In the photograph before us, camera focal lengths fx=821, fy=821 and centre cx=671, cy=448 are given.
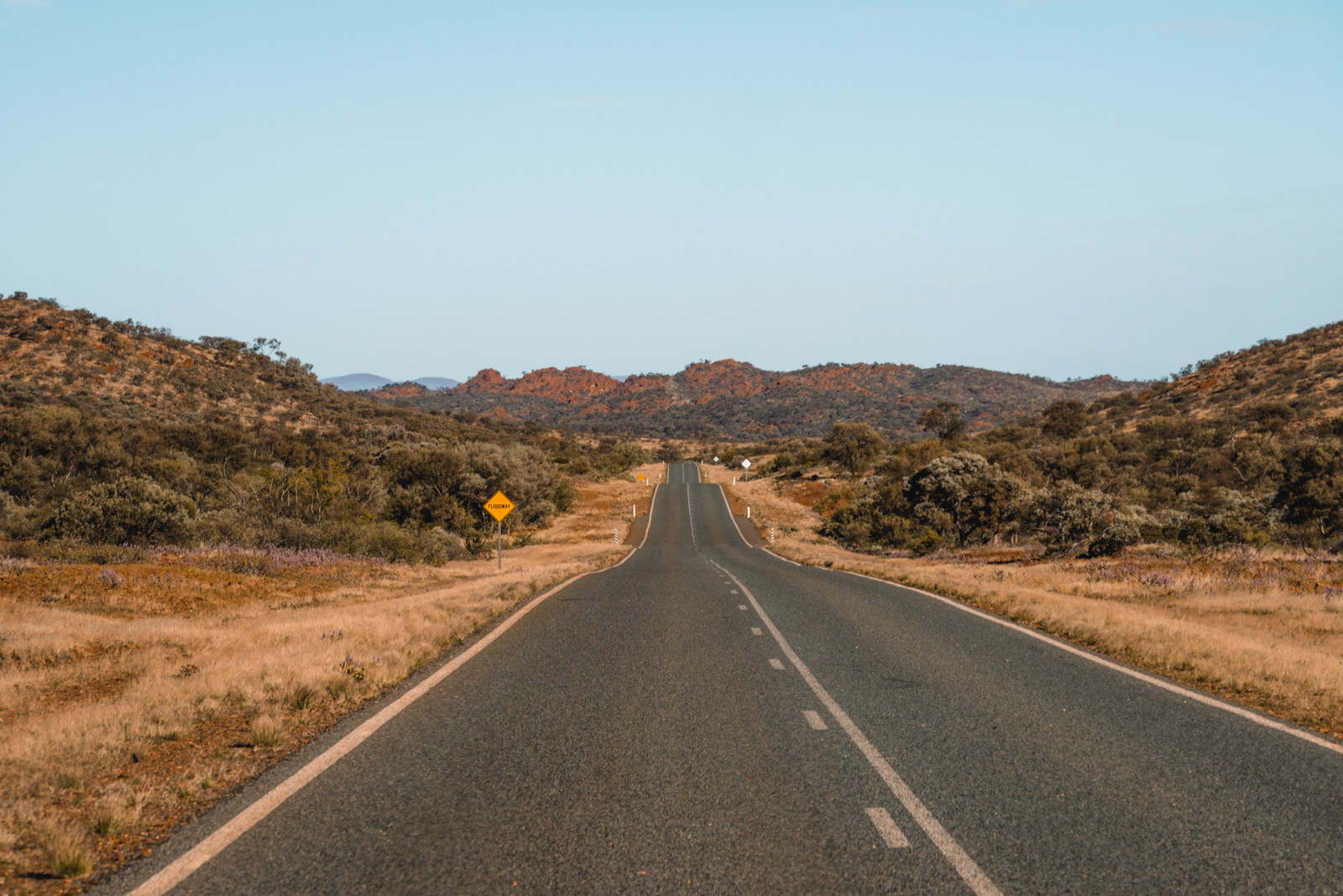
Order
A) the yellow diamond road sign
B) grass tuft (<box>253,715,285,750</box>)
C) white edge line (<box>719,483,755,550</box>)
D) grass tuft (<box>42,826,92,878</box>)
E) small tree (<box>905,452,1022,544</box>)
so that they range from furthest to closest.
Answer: white edge line (<box>719,483,755,550</box>) < small tree (<box>905,452,1022,544</box>) < the yellow diamond road sign < grass tuft (<box>253,715,285,750</box>) < grass tuft (<box>42,826,92,878</box>)

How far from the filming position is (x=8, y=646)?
983 cm

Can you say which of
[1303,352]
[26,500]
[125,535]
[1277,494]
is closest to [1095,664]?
[125,535]

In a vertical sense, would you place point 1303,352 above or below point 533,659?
above

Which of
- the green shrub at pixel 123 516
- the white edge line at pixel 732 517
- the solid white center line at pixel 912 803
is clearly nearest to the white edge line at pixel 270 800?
the solid white center line at pixel 912 803

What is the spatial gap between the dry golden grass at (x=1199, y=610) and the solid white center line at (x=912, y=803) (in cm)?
391

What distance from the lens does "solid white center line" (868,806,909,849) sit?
4332 mm

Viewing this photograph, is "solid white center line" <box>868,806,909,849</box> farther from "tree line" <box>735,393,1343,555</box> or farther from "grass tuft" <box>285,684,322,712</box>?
"tree line" <box>735,393,1343,555</box>

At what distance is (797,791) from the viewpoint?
202 inches

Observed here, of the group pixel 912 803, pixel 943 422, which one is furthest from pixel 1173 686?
pixel 943 422

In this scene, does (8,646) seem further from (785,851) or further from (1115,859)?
(1115,859)

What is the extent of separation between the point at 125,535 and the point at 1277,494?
4011 cm

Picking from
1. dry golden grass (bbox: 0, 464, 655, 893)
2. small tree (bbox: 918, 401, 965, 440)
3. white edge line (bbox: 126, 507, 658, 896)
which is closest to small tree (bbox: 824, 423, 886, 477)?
small tree (bbox: 918, 401, 965, 440)

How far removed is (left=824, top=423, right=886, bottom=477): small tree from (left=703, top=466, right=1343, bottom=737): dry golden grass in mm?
63836

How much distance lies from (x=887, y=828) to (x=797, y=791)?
0.72 meters
